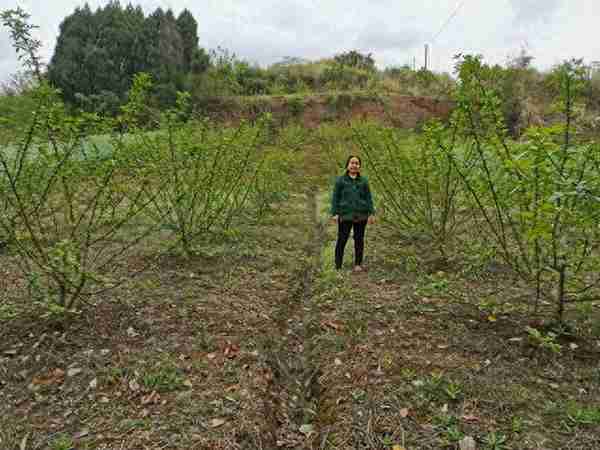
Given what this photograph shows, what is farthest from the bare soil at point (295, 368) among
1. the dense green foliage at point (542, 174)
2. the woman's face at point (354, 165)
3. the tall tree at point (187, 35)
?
the tall tree at point (187, 35)

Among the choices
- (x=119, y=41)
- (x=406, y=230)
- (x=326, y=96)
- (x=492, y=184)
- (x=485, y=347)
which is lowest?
(x=485, y=347)

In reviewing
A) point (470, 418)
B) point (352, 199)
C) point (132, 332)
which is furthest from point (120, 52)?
point (470, 418)

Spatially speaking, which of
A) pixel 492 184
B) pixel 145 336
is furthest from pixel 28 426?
pixel 492 184

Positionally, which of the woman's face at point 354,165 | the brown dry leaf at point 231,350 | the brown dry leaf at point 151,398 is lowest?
the brown dry leaf at point 151,398

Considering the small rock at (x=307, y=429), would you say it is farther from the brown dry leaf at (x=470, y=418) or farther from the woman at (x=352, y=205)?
the woman at (x=352, y=205)

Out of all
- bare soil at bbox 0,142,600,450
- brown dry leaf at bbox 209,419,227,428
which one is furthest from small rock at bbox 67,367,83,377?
brown dry leaf at bbox 209,419,227,428

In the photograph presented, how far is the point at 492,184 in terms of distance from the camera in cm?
298

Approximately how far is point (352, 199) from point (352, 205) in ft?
0.25

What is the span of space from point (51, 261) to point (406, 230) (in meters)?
4.41

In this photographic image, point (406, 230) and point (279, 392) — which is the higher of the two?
point (406, 230)

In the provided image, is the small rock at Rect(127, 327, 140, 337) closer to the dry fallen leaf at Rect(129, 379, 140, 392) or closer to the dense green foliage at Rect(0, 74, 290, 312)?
the dense green foliage at Rect(0, 74, 290, 312)

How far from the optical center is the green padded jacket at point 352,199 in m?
5.30

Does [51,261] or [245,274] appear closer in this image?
[51,261]

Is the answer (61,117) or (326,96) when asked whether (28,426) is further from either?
(326,96)
